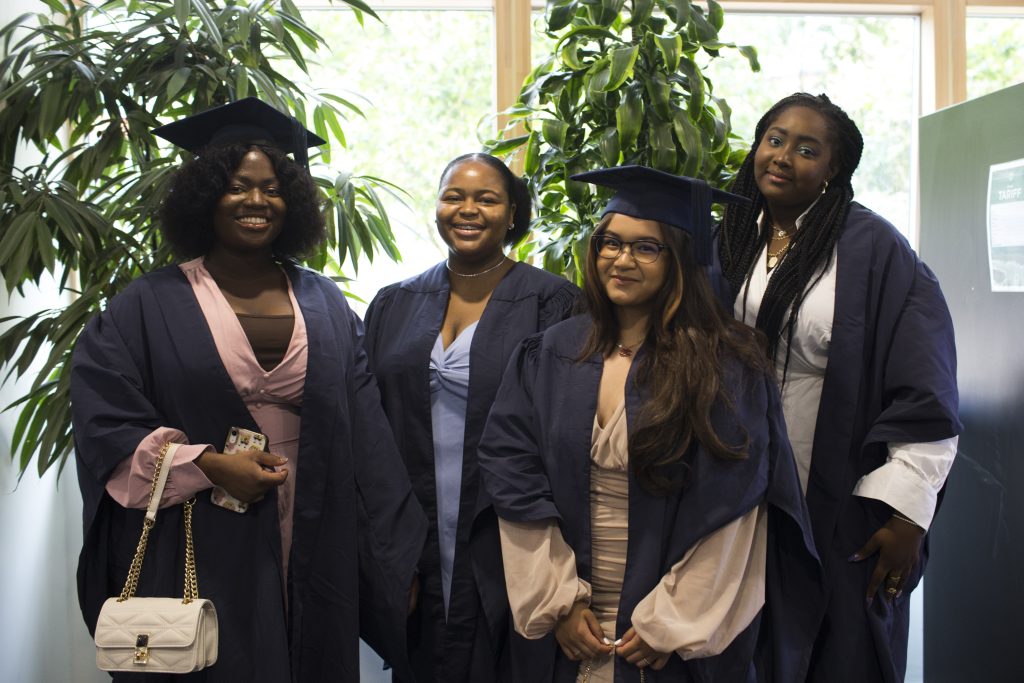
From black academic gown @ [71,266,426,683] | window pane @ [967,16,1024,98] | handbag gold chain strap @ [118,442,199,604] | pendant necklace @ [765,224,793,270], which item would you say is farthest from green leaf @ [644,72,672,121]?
window pane @ [967,16,1024,98]

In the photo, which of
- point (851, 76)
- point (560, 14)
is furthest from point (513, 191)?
point (851, 76)

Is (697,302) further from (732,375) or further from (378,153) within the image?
(378,153)

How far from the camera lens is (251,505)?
205cm

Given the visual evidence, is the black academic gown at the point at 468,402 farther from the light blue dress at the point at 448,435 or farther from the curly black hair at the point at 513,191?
the curly black hair at the point at 513,191

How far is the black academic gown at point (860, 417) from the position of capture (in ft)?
6.66

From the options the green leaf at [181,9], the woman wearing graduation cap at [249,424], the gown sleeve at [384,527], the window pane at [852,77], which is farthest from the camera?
the window pane at [852,77]

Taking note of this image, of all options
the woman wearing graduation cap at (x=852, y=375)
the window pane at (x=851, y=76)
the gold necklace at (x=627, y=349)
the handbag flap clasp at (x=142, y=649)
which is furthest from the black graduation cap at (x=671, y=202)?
the window pane at (x=851, y=76)

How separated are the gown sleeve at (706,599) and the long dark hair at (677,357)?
140 mm

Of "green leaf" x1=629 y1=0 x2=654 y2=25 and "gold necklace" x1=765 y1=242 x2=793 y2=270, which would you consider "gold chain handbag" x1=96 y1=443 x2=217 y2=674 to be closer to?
"gold necklace" x1=765 y1=242 x2=793 y2=270

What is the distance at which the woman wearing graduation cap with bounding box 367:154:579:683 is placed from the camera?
7.39ft

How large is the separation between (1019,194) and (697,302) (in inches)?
45.1

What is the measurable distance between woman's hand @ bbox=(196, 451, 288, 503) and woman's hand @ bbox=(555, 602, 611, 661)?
2.15ft

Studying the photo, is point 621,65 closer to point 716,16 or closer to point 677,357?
point 716,16

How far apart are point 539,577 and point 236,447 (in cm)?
69
